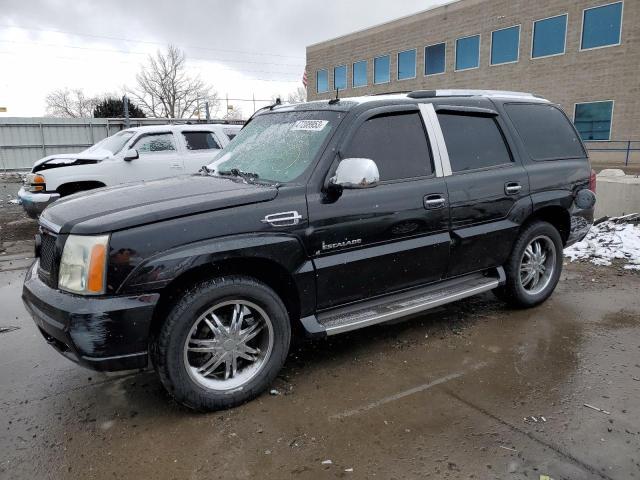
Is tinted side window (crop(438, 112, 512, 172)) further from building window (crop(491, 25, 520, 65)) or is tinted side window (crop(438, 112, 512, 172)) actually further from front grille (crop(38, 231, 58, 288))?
building window (crop(491, 25, 520, 65))

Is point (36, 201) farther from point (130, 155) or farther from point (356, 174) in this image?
point (356, 174)

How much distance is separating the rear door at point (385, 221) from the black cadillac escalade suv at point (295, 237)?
1 cm

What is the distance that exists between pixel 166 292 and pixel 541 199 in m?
3.37

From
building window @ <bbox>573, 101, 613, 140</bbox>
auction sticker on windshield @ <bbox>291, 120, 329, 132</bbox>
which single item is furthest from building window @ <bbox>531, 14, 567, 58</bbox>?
auction sticker on windshield @ <bbox>291, 120, 329, 132</bbox>

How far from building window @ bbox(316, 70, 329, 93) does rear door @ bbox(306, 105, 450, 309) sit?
36.0 metres

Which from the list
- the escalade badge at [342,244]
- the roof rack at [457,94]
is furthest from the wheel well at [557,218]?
the escalade badge at [342,244]

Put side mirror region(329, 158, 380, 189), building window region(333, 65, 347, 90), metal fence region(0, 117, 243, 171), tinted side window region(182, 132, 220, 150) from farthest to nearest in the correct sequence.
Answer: building window region(333, 65, 347, 90) < metal fence region(0, 117, 243, 171) < tinted side window region(182, 132, 220, 150) < side mirror region(329, 158, 380, 189)

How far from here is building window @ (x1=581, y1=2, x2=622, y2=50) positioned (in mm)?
20766

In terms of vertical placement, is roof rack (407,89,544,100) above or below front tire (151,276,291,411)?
above

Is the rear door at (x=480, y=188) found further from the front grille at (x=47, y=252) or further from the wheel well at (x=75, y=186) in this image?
the wheel well at (x=75, y=186)

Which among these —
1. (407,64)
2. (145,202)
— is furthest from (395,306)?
(407,64)

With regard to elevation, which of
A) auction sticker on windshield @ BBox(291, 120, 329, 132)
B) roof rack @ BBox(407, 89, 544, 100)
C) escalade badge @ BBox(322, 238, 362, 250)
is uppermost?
roof rack @ BBox(407, 89, 544, 100)

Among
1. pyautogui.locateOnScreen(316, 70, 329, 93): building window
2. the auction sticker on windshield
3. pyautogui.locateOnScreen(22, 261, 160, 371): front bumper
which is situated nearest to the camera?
pyautogui.locateOnScreen(22, 261, 160, 371): front bumper

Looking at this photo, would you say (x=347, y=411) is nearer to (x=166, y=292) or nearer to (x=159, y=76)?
(x=166, y=292)
